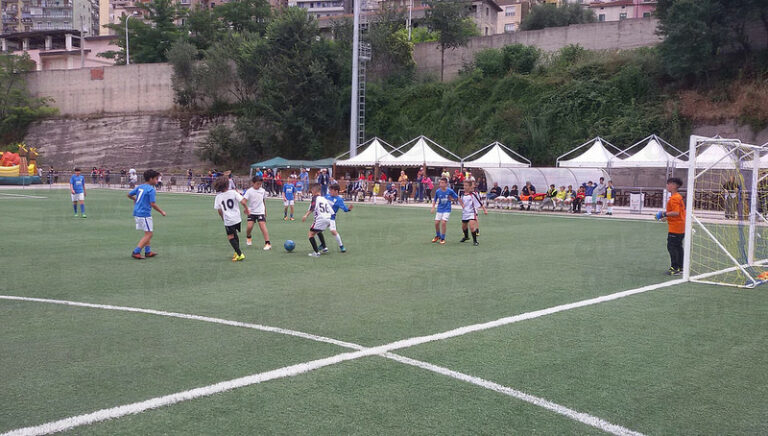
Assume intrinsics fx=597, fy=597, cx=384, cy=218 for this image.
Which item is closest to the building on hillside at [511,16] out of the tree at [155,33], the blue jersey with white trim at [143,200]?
the tree at [155,33]

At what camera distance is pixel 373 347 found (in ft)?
19.2

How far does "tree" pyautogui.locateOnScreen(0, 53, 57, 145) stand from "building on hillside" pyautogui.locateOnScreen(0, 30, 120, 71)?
598 inches

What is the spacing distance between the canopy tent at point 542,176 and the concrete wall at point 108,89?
4078cm

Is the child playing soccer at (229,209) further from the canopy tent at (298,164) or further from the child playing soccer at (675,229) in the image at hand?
the canopy tent at (298,164)

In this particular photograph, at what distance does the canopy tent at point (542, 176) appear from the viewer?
32781mm

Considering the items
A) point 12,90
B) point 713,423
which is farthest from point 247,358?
point 12,90

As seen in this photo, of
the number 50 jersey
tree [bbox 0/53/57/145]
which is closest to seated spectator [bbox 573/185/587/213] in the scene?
the number 50 jersey

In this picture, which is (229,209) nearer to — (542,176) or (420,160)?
(420,160)

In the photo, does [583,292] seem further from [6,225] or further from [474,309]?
[6,225]

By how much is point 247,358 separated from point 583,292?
5.36m

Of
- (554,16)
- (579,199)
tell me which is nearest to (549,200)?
(579,199)

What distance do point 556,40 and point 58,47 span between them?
76.6 meters

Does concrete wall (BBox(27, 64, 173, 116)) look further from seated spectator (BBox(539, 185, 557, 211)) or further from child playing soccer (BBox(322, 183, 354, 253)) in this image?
child playing soccer (BBox(322, 183, 354, 253))

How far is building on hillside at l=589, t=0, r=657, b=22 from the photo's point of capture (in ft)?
266
